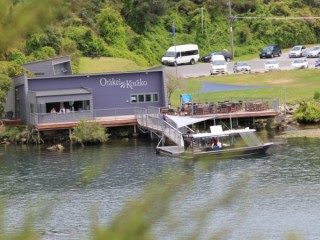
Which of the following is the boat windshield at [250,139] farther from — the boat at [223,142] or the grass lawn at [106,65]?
the grass lawn at [106,65]

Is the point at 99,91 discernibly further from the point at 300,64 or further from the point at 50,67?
the point at 300,64

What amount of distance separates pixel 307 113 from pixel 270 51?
26.5 metres

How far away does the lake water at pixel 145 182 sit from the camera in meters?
28.6

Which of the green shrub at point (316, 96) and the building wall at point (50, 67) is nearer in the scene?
the green shrub at point (316, 96)

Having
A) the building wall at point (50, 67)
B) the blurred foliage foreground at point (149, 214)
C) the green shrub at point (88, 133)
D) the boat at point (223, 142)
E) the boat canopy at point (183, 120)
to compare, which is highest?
the building wall at point (50, 67)

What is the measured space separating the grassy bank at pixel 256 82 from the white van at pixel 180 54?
474 centimetres

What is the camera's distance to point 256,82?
2744 inches

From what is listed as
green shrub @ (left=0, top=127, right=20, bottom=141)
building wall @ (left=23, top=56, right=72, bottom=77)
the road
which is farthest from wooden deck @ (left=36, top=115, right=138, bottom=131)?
the road

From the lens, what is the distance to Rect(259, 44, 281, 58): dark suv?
84.2 meters

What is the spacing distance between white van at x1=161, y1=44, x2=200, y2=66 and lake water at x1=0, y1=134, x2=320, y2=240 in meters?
26.5

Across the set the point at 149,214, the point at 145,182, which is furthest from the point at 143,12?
the point at 149,214

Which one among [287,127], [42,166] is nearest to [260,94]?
[287,127]

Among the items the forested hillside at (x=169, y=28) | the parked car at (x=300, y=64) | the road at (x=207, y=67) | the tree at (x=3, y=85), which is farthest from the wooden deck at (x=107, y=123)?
the parked car at (x=300, y=64)

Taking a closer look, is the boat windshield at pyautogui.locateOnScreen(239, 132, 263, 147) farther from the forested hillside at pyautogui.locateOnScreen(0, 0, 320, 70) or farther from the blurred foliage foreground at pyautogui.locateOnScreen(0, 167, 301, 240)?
the blurred foliage foreground at pyautogui.locateOnScreen(0, 167, 301, 240)
